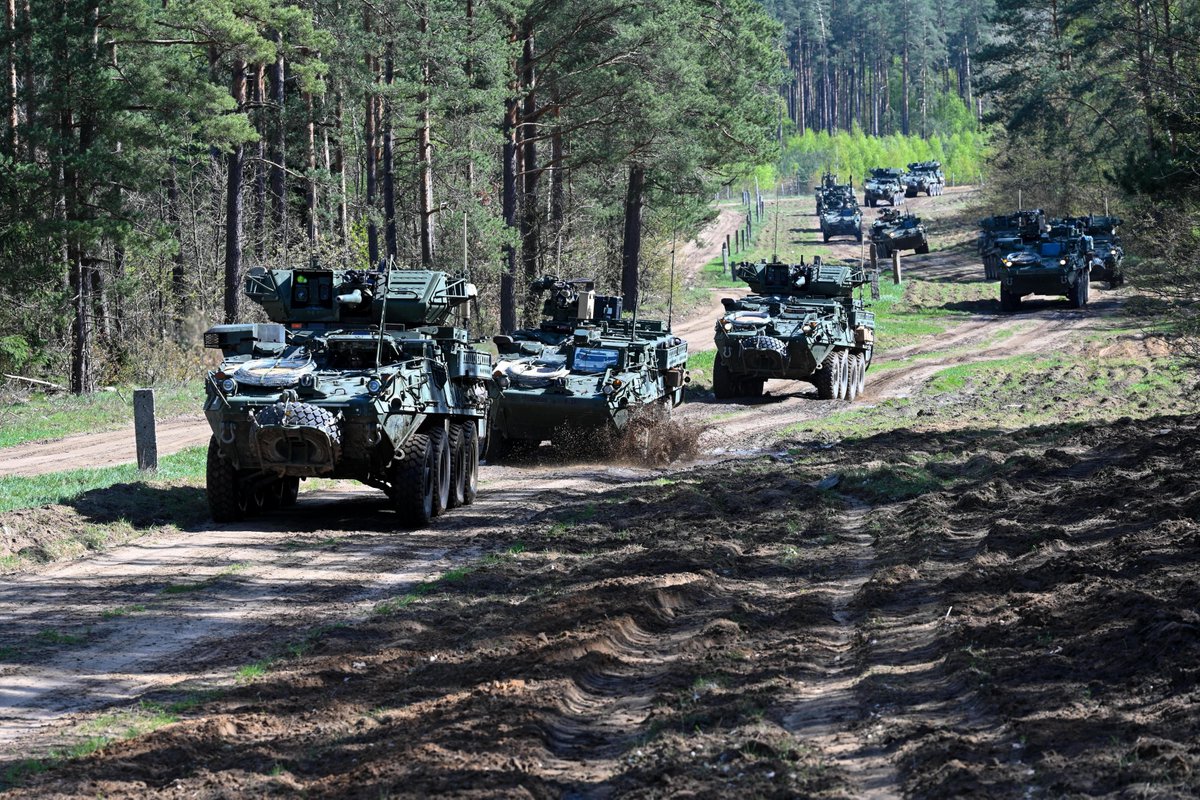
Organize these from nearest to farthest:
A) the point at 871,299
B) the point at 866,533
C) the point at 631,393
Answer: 1. the point at 866,533
2. the point at 631,393
3. the point at 871,299

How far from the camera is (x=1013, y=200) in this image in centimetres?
6303

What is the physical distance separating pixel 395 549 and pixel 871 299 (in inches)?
1273

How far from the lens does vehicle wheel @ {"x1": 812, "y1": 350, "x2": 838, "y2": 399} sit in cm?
2581

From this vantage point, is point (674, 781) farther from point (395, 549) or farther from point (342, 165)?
point (342, 165)

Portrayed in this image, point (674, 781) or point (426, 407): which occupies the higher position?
point (426, 407)

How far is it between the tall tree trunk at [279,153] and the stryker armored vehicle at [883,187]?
44.1 m

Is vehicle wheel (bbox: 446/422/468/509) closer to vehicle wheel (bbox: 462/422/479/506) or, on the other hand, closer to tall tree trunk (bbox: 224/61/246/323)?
vehicle wheel (bbox: 462/422/479/506)

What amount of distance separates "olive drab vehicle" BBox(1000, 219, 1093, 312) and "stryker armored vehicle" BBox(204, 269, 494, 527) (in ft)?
85.4

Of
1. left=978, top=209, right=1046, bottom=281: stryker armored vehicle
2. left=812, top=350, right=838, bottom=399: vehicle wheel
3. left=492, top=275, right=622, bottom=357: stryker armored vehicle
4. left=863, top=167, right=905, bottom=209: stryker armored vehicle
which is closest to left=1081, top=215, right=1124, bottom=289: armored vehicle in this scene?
left=978, top=209, right=1046, bottom=281: stryker armored vehicle

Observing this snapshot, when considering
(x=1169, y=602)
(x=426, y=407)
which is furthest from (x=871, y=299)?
(x=1169, y=602)

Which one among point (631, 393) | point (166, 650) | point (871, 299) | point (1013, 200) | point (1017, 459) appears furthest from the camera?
point (1013, 200)

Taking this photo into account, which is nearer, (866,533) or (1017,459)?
(866,533)

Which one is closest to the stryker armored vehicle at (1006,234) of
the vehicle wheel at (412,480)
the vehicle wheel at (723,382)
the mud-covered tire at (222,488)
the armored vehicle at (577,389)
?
the vehicle wheel at (723,382)

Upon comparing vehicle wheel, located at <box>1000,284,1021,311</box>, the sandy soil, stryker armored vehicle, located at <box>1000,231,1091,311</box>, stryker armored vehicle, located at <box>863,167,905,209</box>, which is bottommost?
the sandy soil
